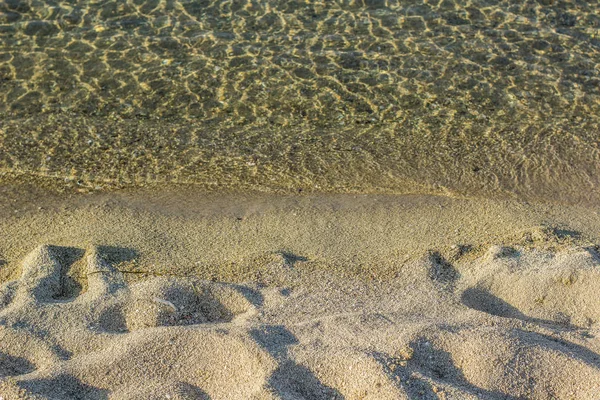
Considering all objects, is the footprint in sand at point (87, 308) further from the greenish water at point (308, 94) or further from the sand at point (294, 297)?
the greenish water at point (308, 94)

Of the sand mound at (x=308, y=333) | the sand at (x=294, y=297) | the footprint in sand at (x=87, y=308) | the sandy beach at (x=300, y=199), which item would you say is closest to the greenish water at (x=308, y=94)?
the sandy beach at (x=300, y=199)

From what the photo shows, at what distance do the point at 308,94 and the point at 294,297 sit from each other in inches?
135

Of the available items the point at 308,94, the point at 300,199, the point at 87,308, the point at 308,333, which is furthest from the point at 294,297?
the point at 308,94

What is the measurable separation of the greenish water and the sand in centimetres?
53

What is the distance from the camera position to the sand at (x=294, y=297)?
3527 mm

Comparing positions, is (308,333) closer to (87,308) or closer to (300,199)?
(87,308)

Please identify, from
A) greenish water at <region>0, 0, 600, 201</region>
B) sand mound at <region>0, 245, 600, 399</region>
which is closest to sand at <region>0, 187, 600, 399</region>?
sand mound at <region>0, 245, 600, 399</region>

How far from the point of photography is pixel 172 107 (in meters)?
7.14

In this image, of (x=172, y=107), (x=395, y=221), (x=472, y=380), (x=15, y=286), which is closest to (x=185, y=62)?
(x=172, y=107)

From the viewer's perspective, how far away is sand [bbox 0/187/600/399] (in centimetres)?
353

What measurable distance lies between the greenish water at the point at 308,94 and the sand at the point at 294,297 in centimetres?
53

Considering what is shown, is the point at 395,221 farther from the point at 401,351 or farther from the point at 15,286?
the point at 15,286

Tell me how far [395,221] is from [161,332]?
2218mm

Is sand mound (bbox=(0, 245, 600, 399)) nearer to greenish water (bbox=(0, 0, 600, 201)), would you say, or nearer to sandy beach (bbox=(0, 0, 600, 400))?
sandy beach (bbox=(0, 0, 600, 400))
